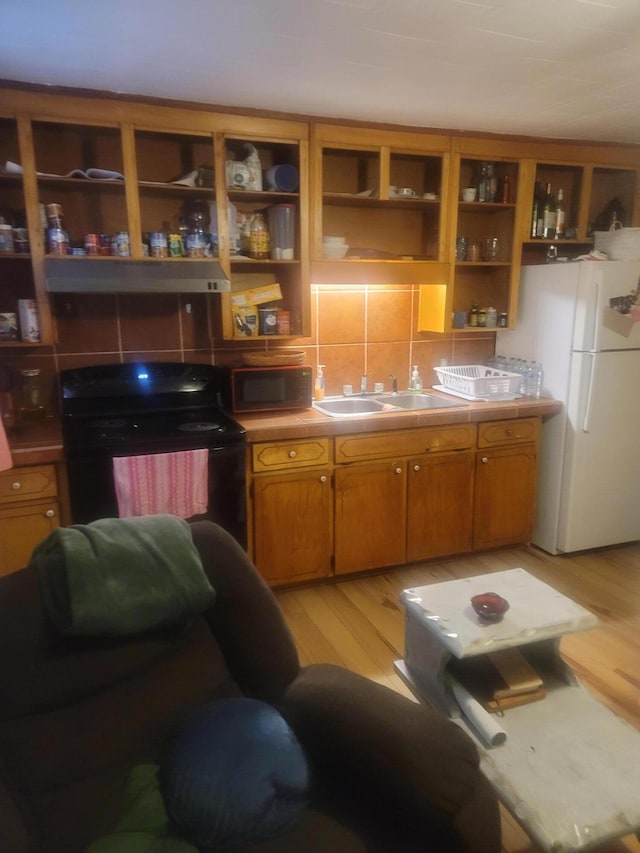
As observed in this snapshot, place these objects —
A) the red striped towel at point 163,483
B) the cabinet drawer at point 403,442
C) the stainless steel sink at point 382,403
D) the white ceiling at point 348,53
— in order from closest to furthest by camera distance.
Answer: the white ceiling at point 348,53, the red striped towel at point 163,483, the cabinet drawer at point 403,442, the stainless steel sink at point 382,403

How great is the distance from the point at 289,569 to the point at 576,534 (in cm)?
161

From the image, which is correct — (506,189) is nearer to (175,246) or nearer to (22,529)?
(175,246)

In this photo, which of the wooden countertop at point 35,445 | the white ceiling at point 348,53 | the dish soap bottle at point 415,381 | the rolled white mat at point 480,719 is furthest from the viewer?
the dish soap bottle at point 415,381

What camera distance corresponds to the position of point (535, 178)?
3.24 meters

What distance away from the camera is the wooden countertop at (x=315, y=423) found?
2.25m

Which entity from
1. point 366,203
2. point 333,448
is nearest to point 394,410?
point 333,448

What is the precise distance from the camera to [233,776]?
1.12 meters

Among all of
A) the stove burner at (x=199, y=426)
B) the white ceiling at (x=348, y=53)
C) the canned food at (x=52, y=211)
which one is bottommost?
the stove burner at (x=199, y=426)

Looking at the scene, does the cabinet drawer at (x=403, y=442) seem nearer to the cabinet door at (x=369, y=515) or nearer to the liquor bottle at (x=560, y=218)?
the cabinet door at (x=369, y=515)

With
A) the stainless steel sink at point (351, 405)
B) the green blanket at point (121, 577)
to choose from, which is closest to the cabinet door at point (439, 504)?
the stainless steel sink at point (351, 405)

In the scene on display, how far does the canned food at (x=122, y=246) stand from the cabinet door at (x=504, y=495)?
199 centimetres

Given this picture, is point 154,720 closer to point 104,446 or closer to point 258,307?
point 104,446

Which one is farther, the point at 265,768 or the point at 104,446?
the point at 104,446

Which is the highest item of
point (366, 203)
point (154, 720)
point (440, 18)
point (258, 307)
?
point (440, 18)
